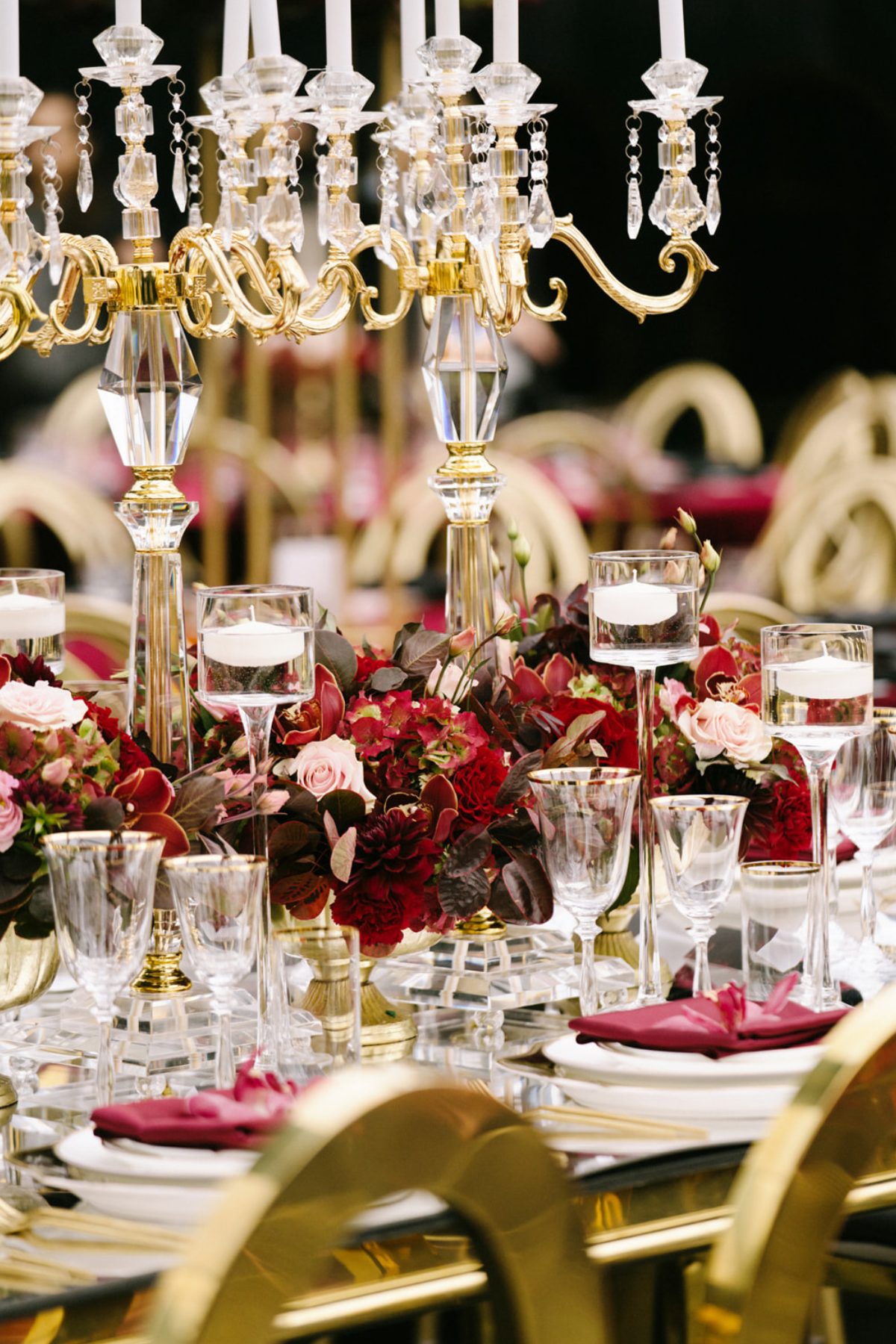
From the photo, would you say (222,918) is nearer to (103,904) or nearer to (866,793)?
(103,904)

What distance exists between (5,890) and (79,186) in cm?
62

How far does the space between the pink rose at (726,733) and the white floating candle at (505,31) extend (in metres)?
0.58

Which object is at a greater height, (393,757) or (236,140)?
(236,140)

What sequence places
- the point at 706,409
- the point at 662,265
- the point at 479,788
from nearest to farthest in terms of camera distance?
the point at 479,788, the point at 662,265, the point at 706,409

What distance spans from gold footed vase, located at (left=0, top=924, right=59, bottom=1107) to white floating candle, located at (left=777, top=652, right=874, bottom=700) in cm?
61

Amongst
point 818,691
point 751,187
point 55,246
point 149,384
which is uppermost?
point 751,187

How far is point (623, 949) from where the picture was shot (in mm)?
1666

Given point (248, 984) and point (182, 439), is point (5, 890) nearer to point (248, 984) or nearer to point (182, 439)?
point (248, 984)

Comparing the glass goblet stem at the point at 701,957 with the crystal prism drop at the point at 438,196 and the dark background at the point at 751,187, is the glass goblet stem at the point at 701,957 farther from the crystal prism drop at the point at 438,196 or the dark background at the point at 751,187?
the dark background at the point at 751,187

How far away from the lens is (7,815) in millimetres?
1278

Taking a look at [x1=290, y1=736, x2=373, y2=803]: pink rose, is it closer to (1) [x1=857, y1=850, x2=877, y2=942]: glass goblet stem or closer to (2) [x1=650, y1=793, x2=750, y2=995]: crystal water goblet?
(2) [x1=650, y1=793, x2=750, y2=995]: crystal water goblet

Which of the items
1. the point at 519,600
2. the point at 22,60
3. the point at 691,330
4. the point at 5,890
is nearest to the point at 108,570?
the point at 22,60

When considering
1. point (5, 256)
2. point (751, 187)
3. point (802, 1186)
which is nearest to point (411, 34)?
point (5, 256)

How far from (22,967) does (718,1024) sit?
515 mm
